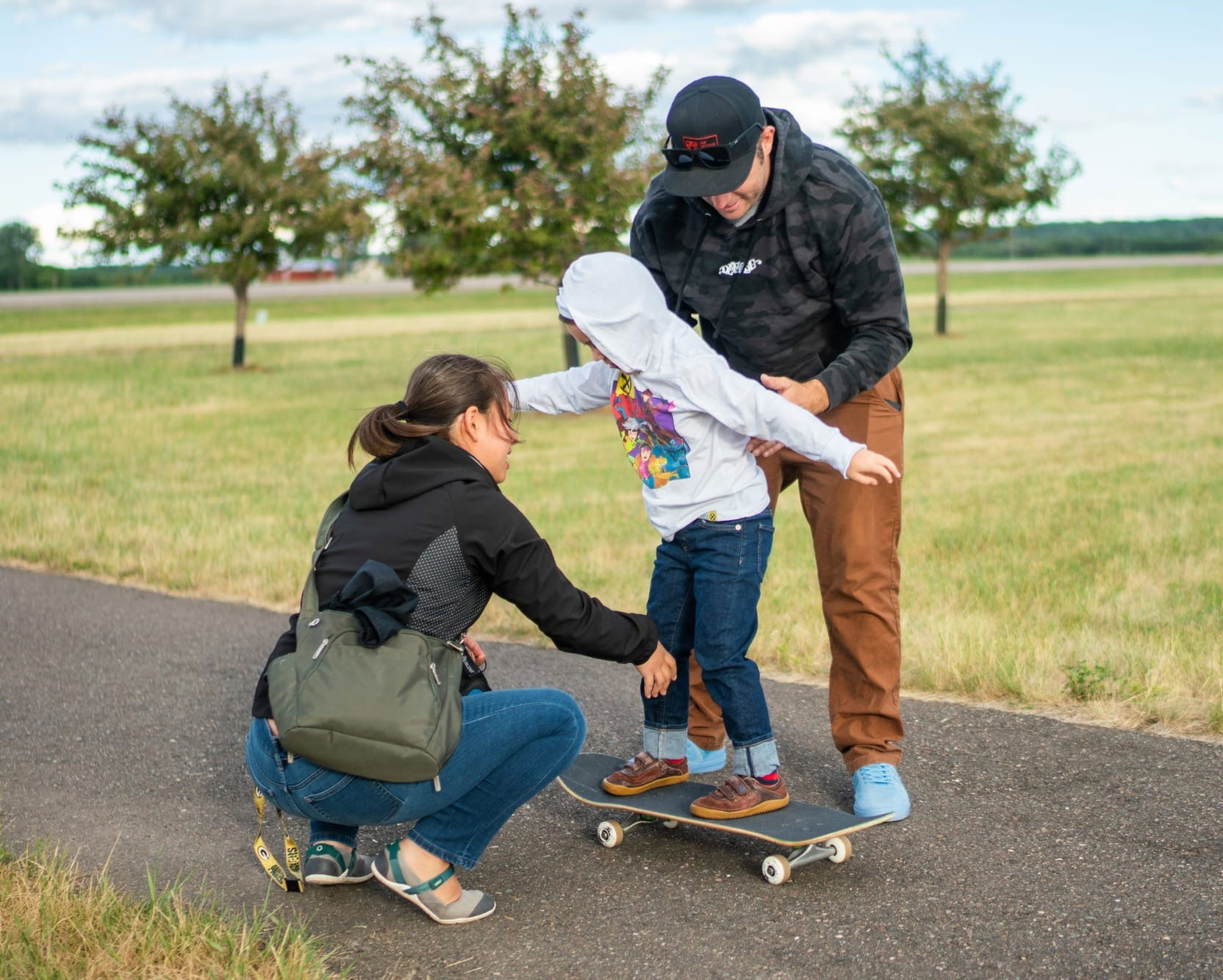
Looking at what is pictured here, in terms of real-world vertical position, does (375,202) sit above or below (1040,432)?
above

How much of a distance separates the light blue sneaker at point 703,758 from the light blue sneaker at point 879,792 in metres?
0.49

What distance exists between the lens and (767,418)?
11.5 feet

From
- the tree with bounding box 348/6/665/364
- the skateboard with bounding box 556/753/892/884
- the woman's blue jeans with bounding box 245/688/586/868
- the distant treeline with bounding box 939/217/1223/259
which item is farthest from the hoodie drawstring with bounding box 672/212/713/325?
the distant treeline with bounding box 939/217/1223/259

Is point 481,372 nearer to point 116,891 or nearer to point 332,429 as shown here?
point 116,891

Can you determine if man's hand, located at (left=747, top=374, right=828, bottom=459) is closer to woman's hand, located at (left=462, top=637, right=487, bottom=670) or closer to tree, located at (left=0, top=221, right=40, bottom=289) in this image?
woman's hand, located at (left=462, top=637, right=487, bottom=670)

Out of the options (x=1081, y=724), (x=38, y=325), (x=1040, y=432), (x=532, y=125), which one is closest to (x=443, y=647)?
(x=1081, y=724)

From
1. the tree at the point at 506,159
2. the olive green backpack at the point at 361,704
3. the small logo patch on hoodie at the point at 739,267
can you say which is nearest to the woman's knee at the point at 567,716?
the olive green backpack at the point at 361,704

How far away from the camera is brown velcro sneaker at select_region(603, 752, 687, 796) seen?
387 cm

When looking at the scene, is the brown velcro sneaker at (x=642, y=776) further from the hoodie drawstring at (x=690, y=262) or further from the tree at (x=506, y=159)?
the tree at (x=506, y=159)

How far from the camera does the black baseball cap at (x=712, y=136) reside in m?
3.63

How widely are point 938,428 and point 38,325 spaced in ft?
131

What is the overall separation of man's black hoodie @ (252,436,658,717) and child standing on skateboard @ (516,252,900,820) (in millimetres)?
504

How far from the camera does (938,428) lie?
1533cm

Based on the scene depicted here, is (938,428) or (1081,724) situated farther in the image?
(938,428)
